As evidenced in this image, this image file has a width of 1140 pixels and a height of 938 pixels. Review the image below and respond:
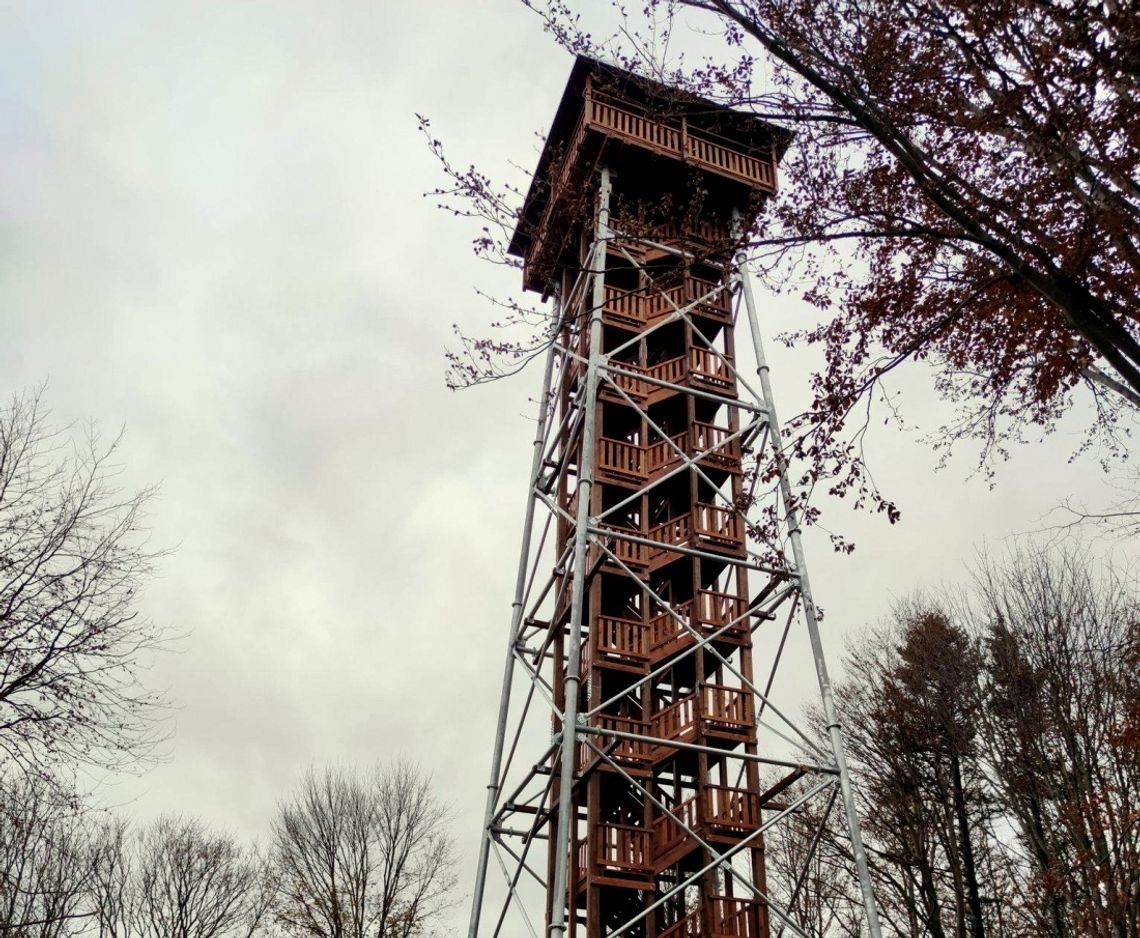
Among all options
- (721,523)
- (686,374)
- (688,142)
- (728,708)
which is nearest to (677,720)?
(728,708)

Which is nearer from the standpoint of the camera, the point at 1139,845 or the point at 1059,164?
the point at 1059,164

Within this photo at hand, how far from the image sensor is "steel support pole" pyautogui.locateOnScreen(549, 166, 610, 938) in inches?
452

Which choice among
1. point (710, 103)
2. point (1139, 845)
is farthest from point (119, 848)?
point (710, 103)

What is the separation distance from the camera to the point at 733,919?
1332 centimetres

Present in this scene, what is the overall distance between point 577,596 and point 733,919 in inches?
178

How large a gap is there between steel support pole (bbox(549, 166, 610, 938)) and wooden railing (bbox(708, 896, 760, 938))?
6.73ft

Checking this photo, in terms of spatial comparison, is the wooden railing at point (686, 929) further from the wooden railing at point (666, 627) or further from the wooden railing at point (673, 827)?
the wooden railing at point (666, 627)

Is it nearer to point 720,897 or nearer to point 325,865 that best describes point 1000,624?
point 720,897

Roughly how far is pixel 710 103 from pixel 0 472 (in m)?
8.21

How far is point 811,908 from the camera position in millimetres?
24469

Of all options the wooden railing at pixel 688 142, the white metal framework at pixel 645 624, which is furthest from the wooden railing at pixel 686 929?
the wooden railing at pixel 688 142

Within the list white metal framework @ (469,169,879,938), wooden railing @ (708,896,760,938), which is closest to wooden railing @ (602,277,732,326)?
white metal framework @ (469,169,879,938)

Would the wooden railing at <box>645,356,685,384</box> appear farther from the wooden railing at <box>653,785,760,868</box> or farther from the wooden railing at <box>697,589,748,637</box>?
the wooden railing at <box>653,785,760,868</box>

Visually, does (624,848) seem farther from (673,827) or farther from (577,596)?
(577,596)
